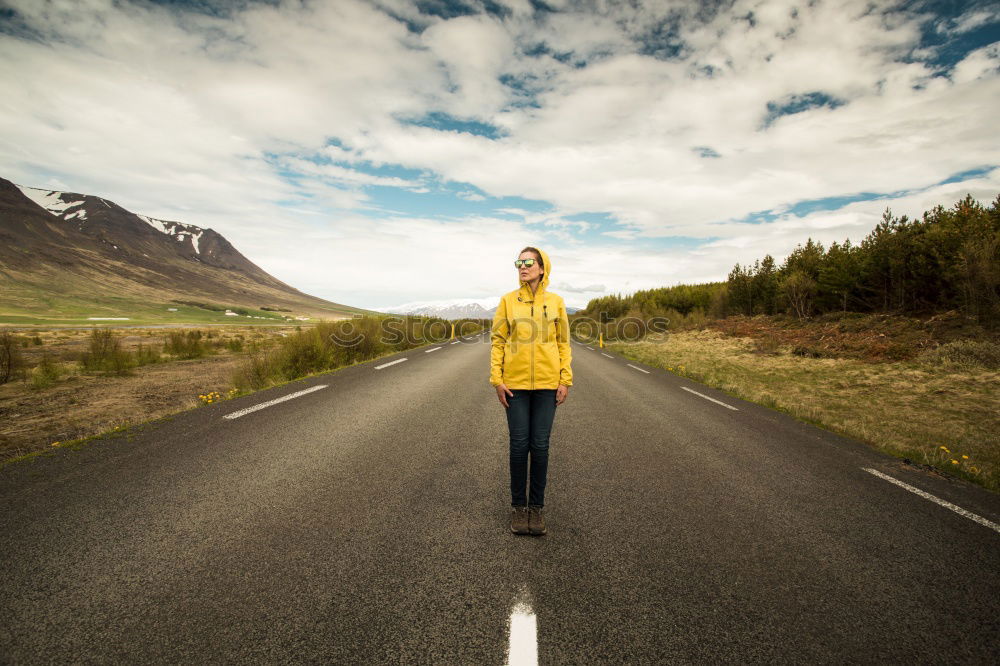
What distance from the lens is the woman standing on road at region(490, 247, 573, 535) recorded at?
3002mm

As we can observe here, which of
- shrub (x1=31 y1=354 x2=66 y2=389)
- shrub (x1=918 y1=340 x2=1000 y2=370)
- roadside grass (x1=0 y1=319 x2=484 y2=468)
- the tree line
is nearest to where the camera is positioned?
roadside grass (x1=0 y1=319 x2=484 y2=468)

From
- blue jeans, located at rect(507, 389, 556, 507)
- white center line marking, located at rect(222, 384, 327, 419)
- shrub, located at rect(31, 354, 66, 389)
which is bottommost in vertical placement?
shrub, located at rect(31, 354, 66, 389)

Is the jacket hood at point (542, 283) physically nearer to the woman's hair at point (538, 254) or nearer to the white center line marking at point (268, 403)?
the woman's hair at point (538, 254)

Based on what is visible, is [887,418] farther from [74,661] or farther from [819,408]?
[74,661]

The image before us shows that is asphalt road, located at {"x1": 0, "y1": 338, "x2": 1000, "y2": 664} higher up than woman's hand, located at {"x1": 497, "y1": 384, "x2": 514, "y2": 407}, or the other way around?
woman's hand, located at {"x1": 497, "y1": 384, "x2": 514, "y2": 407}

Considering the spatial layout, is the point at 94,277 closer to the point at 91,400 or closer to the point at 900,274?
the point at 91,400

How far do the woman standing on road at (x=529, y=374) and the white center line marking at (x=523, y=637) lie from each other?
88cm

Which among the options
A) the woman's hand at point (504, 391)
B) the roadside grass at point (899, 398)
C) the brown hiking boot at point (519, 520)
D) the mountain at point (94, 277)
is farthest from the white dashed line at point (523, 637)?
the mountain at point (94, 277)

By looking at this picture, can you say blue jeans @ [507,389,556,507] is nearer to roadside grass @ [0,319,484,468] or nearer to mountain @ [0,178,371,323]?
roadside grass @ [0,319,484,468]

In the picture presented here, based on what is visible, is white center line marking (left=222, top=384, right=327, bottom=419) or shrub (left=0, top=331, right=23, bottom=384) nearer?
white center line marking (left=222, top=384, right=327, bottom=419)

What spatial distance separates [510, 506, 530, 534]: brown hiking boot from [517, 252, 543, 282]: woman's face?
1.78m

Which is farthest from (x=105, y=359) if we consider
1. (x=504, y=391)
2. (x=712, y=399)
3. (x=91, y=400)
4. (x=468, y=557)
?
(x=712, y=399)

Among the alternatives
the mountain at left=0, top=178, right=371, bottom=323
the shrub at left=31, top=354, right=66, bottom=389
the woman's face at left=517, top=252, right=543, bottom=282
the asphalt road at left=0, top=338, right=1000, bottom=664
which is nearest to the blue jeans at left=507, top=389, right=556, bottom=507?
the asphalt road at left=0, top=338, right=1000, bottom=664

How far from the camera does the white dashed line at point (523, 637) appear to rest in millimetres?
1735
